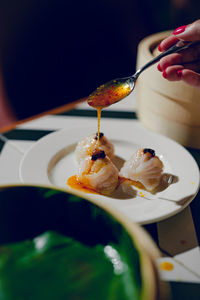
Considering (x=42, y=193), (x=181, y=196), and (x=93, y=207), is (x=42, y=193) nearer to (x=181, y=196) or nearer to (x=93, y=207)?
(x=93, y=207)

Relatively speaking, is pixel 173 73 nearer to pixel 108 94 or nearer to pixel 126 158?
pixel 108 94

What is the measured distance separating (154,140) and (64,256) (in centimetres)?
79

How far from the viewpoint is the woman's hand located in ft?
3.29

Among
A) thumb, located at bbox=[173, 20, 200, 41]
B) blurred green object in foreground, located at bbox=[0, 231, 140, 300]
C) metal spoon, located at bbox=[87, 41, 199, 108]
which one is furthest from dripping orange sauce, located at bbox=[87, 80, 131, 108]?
blurred green object in foreground, located at bbox=[0, 231, 140, 300]

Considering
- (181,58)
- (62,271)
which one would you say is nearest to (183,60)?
(181,58)

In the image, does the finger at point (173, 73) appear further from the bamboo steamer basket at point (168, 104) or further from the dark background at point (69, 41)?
the dark background at point (69, 41)

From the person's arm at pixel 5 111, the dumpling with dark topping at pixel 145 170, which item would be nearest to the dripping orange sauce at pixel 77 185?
the dumpling with dark topping at pixel 145 170

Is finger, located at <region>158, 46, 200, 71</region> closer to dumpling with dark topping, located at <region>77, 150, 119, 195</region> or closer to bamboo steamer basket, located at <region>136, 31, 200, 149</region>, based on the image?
bamboo steamer basket, located at <region>136, 31, 200, 149</region>

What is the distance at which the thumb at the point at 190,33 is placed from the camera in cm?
99

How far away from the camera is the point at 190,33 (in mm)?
1010

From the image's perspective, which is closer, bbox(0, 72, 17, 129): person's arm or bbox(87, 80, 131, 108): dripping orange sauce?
bbox(87, 80, 131, 108): dripping orange sauce

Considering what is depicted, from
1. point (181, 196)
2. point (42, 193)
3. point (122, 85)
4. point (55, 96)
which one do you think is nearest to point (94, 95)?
point (122, 85)

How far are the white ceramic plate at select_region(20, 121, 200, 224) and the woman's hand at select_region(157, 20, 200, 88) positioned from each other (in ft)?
0.73

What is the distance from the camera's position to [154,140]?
1.14m
